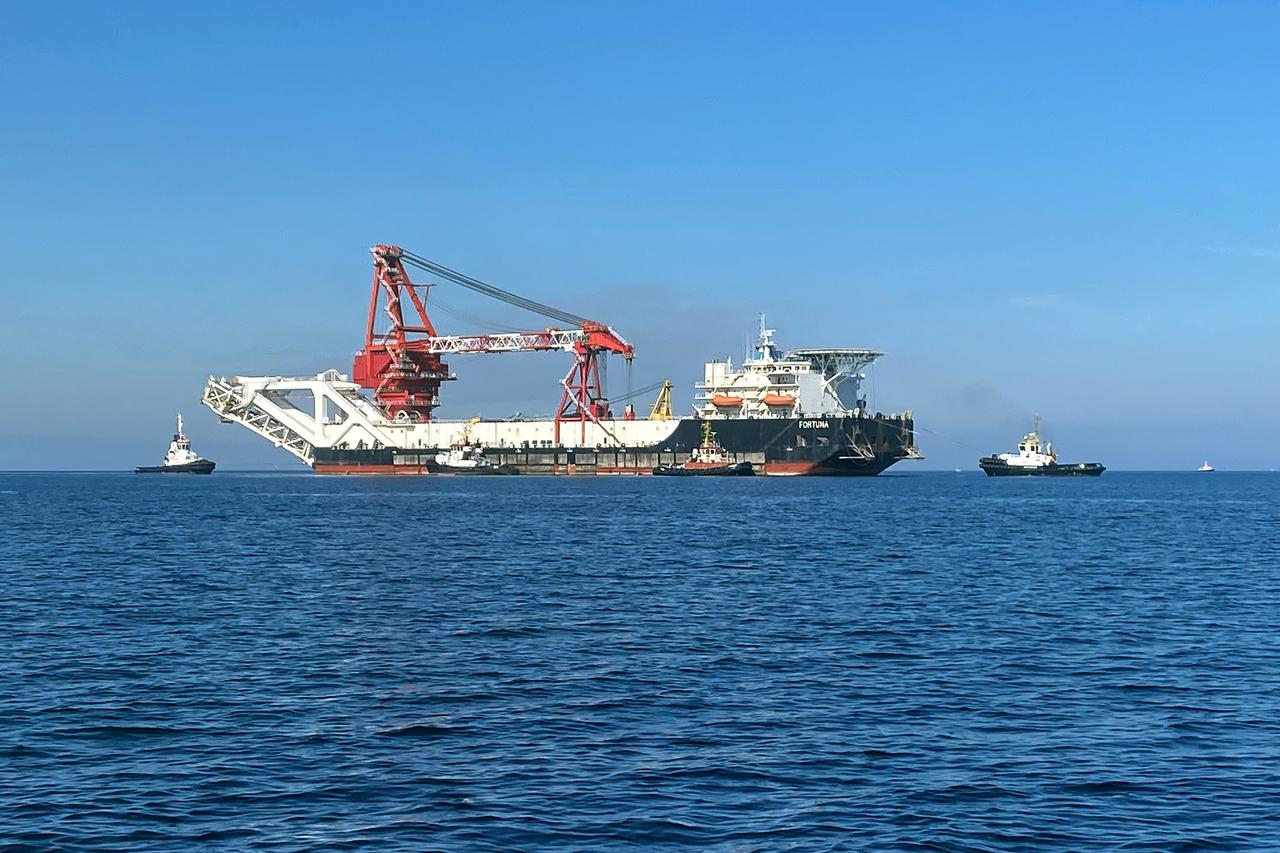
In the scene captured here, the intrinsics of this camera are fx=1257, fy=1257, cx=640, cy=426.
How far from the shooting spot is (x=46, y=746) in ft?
54.9

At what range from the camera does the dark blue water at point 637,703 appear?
44.3 ft

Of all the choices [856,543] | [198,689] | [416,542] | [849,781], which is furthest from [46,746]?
[856,543]

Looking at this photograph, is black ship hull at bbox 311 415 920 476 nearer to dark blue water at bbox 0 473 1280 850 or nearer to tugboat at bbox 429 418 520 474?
tugboat at bbox 429 418 520 474

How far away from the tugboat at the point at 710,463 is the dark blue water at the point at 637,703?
3251 inches

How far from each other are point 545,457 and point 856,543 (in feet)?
311

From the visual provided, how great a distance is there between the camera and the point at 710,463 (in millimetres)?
128625

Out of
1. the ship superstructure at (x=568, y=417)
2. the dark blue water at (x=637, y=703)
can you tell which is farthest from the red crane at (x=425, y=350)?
the dark blue water at (x=637, y=703)

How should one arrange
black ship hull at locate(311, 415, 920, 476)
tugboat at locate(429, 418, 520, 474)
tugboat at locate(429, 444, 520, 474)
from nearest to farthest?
black ship hull at locate(311, 415, 920, 476), tugboat at locate(429, 444, 520, 474), tugboat at locate(429, 418, 520, 474)

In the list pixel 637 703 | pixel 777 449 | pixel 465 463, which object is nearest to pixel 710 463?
pixel 777 449

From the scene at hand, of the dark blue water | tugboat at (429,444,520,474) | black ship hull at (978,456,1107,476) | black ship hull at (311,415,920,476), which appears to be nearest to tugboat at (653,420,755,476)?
black ship hull at (311,415,920,476)

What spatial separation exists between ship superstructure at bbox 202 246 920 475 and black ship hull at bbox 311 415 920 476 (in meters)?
0.14

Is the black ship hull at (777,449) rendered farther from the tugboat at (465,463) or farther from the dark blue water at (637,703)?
the dark blue water at (637,703)

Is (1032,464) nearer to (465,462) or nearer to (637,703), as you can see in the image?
(465,462)

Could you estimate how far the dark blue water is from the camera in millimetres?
13500
